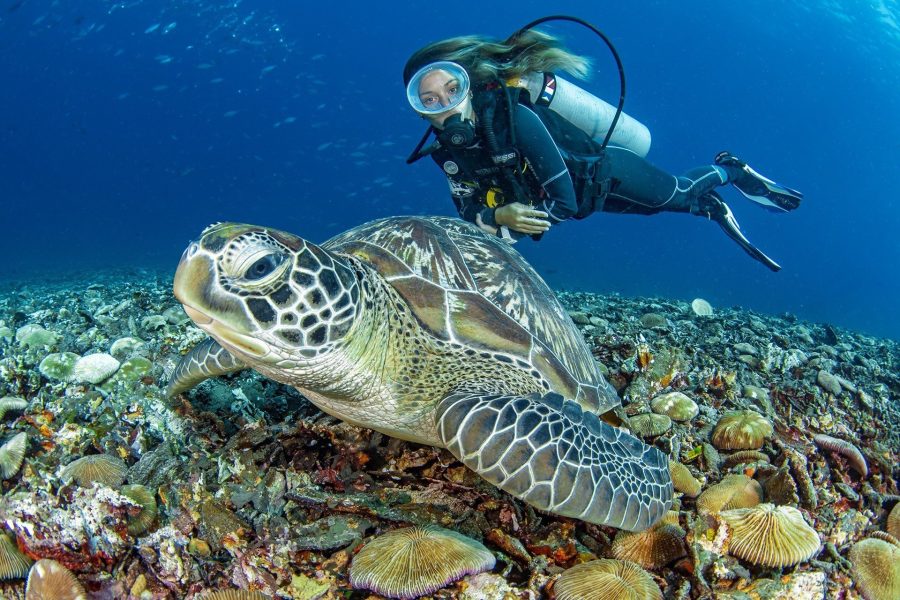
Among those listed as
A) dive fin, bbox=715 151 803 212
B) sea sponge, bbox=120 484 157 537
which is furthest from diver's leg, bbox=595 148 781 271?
sea sponge, bbox=120 484 157 537

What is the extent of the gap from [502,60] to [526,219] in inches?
76.9

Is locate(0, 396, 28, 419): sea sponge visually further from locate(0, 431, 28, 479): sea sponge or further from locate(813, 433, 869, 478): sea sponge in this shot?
locate(813, 433, 869, 478): sea sponge

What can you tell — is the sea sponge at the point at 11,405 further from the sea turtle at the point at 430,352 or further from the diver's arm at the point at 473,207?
the diver's arm at the point at 473,207

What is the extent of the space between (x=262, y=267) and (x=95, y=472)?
1186 mm

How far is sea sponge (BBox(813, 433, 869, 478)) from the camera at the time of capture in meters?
2.20

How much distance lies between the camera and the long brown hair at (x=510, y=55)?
4.43m

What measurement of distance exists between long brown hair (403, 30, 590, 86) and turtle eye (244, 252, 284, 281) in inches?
139

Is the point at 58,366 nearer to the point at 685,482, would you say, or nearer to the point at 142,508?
the point at 142,508

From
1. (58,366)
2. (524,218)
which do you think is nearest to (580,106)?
(524,218)

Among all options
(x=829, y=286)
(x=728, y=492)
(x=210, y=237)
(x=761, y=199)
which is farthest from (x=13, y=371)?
(x=829, y=286)

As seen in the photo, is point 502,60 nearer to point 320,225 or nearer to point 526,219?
point 526,219

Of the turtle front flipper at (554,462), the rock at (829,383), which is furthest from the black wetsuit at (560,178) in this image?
the turtle front flipper at (554,462)

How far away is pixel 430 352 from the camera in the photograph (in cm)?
209

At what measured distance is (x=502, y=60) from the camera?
15.1ft
